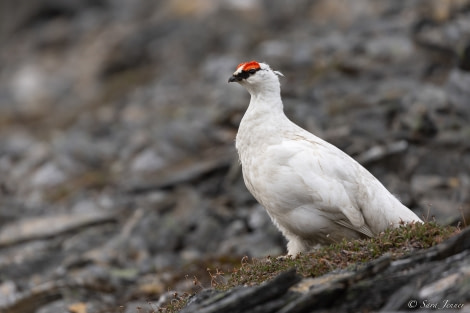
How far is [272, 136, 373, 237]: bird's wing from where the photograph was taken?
28.0 feet

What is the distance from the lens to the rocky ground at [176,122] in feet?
49.0

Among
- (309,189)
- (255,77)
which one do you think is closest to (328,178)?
(309,189)

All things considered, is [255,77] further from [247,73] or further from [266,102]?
[266,102]

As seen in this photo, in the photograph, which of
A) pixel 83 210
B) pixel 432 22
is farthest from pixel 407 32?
pixel 83 210

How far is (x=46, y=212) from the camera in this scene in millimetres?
18531

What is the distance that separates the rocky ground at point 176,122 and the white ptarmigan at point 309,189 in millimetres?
836

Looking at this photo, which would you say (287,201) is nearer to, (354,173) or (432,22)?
(354,173)

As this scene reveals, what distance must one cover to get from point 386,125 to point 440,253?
39.9 ft

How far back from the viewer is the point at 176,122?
853 inches

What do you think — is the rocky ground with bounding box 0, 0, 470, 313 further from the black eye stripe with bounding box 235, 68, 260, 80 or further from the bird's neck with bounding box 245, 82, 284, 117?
the black eye stripe with bounding box 235, 68, 260, 80

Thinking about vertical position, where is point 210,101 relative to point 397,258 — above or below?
above

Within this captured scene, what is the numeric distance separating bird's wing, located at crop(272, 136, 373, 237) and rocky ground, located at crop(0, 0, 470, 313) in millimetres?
942

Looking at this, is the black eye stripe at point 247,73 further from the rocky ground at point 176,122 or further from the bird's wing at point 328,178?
the rocky ground at point 176,122

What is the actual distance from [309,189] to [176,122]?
533 inches
